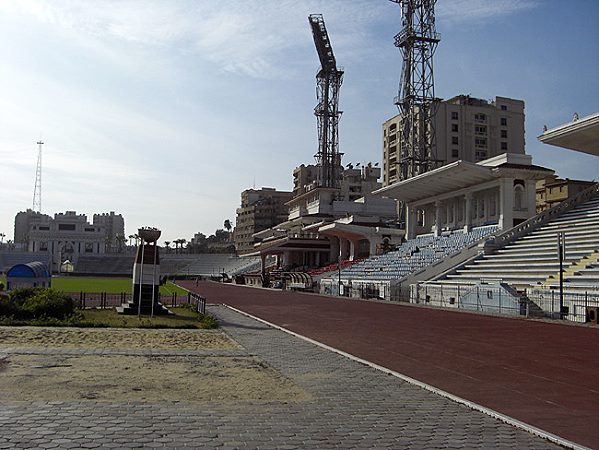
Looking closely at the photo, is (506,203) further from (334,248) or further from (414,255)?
(334,248)

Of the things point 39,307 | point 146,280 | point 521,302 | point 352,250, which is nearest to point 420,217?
point 352,250

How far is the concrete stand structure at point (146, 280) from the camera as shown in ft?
85.3

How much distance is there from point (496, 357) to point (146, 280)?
16.1 meters

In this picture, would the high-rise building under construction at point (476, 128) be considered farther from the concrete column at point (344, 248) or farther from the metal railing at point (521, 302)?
the metal railing at point (521, 302)

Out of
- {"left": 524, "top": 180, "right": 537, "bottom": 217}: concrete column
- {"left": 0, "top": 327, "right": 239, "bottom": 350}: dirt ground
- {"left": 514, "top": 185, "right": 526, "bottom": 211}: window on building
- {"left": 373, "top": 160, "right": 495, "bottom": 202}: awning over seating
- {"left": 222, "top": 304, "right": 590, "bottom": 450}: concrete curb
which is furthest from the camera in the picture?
{"left": 373, "top": 160, "right": 495, "bottom": 202}: awning over seating

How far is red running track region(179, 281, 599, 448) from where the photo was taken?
897 cm

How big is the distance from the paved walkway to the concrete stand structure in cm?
1716

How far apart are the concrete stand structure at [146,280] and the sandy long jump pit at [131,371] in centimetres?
852

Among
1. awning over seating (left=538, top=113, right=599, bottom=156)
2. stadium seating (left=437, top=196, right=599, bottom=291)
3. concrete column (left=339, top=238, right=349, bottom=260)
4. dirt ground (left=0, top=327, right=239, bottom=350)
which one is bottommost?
dirt ground (left=0, top=327, right=239, bottom=350)

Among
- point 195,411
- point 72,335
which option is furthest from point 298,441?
point 72,335

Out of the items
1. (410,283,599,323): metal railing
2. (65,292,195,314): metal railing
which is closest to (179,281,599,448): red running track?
(410,283,599,323): metal railing

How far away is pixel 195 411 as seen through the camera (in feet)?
26.9

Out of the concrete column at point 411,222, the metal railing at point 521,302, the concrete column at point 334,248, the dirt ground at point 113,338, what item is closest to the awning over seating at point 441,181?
the concrete column at point 411,222

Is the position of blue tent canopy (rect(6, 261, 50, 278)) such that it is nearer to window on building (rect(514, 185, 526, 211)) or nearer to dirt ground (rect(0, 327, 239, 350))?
dirt ground (rect(0, 327, 239, 350))
